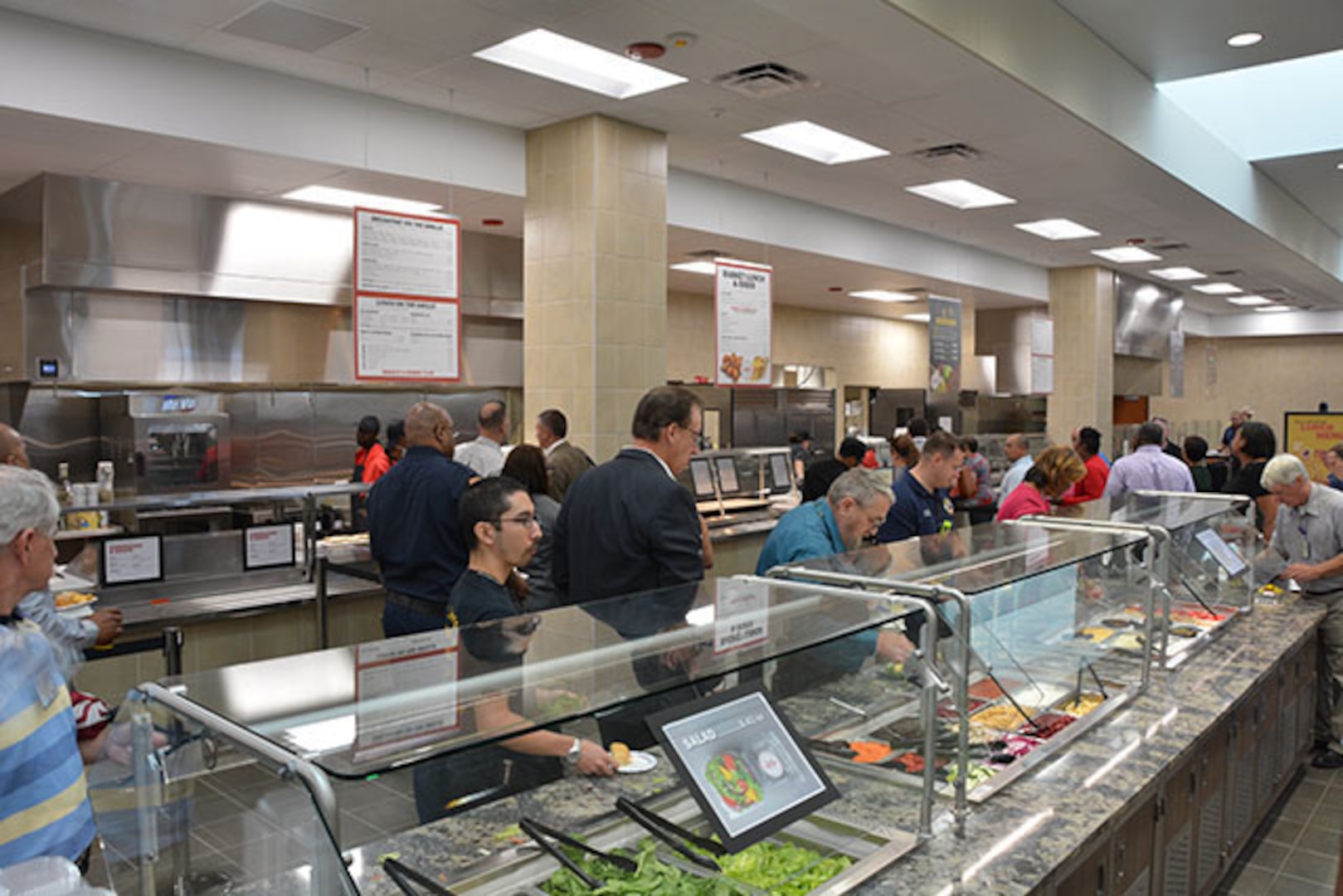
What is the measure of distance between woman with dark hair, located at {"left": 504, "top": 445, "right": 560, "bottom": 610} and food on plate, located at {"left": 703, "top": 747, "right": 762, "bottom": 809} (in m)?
2.66

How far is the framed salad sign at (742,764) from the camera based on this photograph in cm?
185

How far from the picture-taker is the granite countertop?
197 cm

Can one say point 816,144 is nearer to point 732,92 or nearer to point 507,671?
point 732,92

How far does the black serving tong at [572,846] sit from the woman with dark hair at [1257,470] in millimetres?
5498

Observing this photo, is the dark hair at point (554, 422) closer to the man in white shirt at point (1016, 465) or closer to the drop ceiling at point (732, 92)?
the drop ceiling at point (732, 92)

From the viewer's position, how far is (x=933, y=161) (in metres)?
6.95

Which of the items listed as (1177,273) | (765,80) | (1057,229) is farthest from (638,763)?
(1177,273)

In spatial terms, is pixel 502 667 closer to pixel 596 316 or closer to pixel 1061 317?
pixel 596 316

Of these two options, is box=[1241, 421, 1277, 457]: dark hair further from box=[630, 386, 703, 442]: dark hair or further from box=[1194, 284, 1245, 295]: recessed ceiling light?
box=[1194, 284, 1245, 295]: recessed ceiling light

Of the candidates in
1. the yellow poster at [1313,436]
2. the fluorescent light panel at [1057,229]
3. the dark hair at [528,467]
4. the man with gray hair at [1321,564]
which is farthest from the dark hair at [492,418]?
the yellow poster at [1313,436]

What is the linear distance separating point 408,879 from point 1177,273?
42.4 ft

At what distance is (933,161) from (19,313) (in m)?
6.12

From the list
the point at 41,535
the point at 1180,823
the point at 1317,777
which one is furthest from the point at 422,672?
the point at 1317,777

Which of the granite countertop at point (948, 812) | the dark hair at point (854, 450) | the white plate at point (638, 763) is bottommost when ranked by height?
the granite countertop at point (948, 812)
